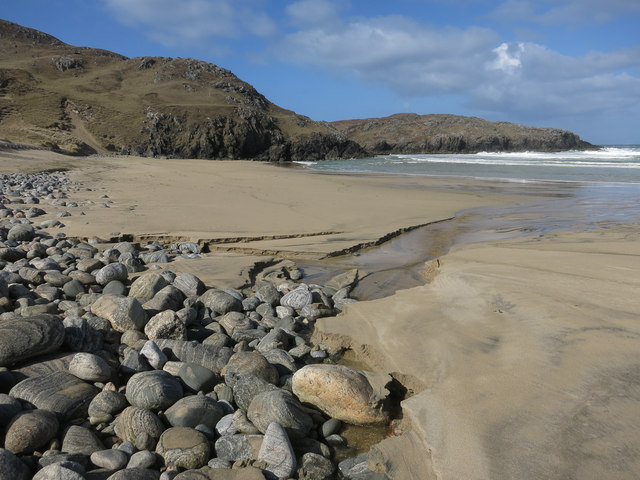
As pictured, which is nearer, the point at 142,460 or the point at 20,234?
the point at 142,460

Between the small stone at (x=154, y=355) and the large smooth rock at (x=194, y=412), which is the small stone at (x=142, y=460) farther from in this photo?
the small stone at (x=154, y=355)

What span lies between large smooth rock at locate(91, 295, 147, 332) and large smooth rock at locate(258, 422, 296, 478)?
177 centimetres

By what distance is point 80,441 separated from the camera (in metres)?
2.19

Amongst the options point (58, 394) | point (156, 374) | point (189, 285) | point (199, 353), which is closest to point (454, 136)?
point (189, 285)

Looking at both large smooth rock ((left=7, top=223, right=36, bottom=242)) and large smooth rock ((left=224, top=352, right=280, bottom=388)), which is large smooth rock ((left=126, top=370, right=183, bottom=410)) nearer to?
large smooth rock ((left=224, top=352, right=280, bottom=388))

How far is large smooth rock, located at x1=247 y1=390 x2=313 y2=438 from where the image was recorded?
7.84ft

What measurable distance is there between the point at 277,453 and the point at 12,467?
1191 millimetres

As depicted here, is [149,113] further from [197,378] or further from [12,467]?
[12,467]

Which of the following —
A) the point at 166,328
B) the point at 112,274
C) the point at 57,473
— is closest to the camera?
the point at 57,473

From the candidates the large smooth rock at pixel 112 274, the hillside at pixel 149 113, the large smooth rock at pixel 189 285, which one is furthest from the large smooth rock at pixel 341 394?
the hillside at pixel 149 113

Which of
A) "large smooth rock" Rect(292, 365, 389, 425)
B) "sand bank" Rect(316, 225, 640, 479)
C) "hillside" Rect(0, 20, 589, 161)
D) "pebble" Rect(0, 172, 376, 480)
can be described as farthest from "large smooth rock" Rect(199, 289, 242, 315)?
"hillside" Rect(0, 20, 589, 161)

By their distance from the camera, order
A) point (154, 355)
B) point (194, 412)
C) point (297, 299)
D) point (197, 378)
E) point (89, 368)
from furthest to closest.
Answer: point (297, 299)
point (154, 355)
point (197, 378)
point (89, 368)
point (194, 412)

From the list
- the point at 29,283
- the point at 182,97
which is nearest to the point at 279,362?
the point at 29,283

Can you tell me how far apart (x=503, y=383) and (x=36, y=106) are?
48877 mm
